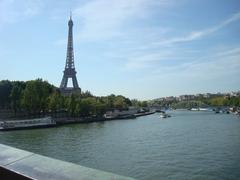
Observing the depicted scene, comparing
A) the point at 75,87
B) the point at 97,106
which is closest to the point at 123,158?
the point at 97,106

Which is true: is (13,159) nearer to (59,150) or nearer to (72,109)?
(59,150)

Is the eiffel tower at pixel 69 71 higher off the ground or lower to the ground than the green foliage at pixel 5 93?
higher

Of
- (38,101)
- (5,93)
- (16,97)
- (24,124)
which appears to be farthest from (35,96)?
(5,93)

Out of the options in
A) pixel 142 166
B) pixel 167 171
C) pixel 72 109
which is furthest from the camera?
pixel 72 109

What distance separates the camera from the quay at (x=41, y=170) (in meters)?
1.71

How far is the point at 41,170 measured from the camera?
6.10ft

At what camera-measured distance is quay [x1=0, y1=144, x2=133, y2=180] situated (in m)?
1.71

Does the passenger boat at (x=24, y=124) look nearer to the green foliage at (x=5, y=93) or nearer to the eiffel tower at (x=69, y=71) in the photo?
the green foliage at (x=5, y=93)

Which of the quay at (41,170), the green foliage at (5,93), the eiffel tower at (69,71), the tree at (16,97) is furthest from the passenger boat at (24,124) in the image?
the quay at (41,170)

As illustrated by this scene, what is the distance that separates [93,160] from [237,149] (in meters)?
9.42

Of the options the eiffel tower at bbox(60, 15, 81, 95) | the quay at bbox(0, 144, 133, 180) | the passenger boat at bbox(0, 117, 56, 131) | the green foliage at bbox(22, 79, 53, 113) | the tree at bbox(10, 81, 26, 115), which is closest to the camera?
the quay at bbox(0, 144, 133, 180)

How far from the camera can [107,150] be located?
74.6 feet

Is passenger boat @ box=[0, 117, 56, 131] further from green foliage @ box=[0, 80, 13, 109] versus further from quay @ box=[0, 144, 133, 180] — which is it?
quay @ box=[0, 144, 133, 180]

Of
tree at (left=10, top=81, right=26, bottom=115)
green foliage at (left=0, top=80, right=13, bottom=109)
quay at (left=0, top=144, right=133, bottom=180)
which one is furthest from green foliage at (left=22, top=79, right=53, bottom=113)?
quay at (left=0, top=144, right=133, bottom=180)
